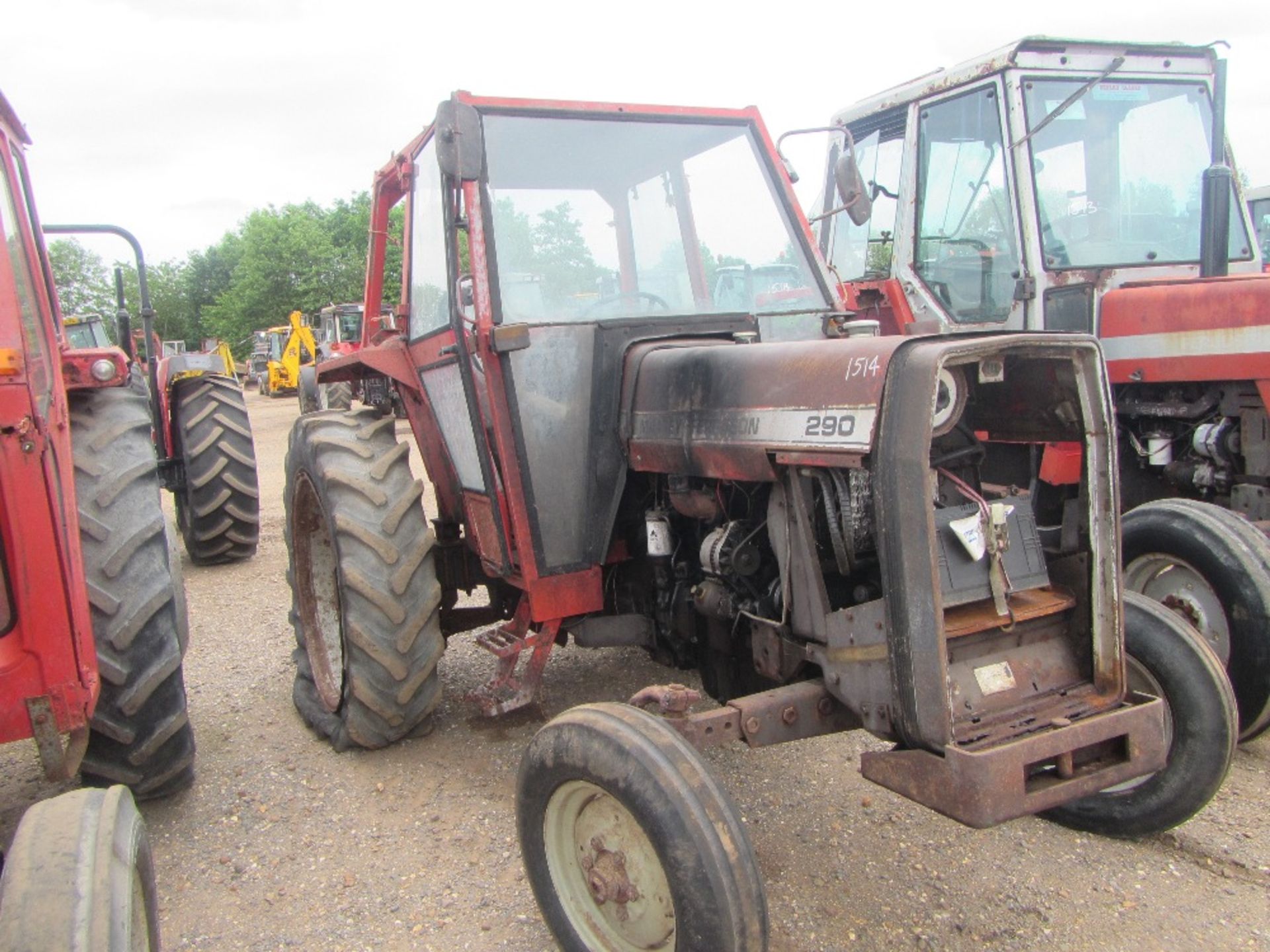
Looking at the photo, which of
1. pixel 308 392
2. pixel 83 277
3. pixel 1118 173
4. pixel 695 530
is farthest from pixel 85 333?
pixel 83 277

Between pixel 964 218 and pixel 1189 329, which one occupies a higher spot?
pixel 964 218

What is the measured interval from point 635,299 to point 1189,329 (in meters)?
2.37

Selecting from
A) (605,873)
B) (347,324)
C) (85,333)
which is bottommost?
(605,873)

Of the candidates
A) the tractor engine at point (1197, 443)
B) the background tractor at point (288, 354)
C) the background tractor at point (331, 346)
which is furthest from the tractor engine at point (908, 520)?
the background tractor at point (288, 354)

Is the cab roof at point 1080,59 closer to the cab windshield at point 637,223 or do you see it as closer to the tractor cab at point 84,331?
the cab windshield at point 637,223

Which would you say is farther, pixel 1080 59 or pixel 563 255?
pixel 1080 59

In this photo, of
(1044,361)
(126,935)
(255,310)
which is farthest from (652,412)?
(255,310)

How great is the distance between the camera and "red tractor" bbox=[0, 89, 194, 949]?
157 cm

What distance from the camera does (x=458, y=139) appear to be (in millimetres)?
2871

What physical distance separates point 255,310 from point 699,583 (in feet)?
130

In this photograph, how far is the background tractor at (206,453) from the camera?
6.42m

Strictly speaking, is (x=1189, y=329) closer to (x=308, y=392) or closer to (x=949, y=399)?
(x=949, y=399)

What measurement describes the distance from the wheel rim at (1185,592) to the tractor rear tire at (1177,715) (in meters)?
0.58

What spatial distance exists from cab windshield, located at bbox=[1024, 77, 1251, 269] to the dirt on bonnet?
235 centimetres
